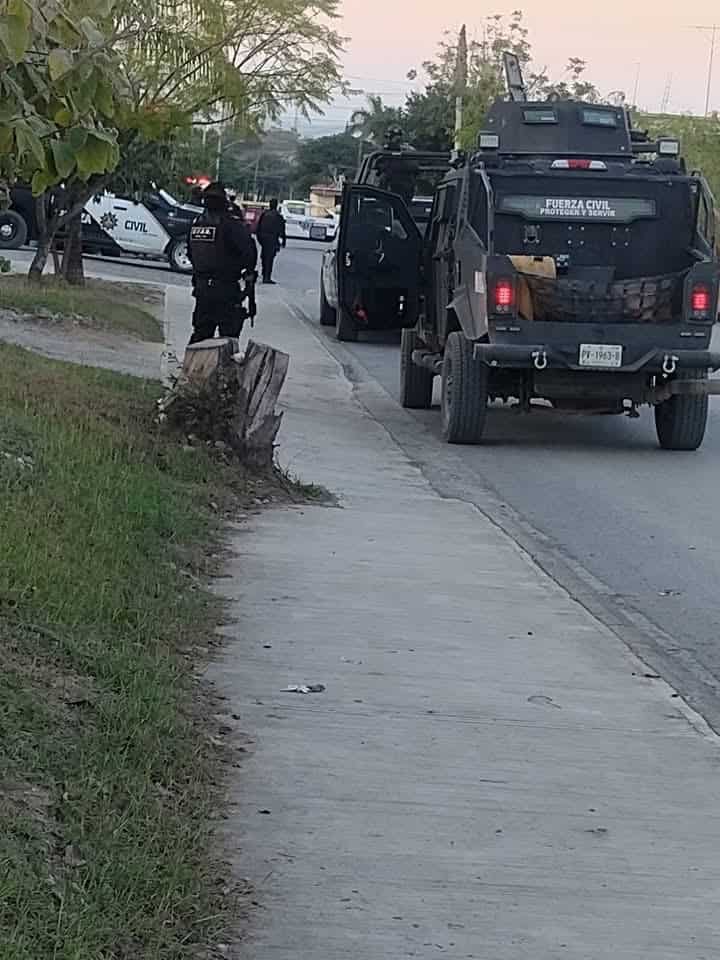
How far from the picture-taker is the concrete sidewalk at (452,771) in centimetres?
450

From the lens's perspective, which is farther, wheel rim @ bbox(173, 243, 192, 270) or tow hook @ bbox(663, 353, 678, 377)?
wheel rim @ bbox(173, 243, 192, 270)

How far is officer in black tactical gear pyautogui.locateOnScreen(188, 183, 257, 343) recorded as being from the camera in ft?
46.9

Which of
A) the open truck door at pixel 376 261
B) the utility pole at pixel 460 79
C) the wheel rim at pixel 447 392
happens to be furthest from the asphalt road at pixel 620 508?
the utility pole at pixel 460 79

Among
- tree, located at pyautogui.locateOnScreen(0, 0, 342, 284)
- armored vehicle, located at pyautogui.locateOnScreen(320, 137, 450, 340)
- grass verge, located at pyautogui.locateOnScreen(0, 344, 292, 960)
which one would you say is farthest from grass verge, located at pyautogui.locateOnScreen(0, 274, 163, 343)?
grass verge, located at pyautogui.locateOnScreen(0, 344, 292, 960)

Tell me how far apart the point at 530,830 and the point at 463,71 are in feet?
146

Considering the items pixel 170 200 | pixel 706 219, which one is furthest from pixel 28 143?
pixel 170 200

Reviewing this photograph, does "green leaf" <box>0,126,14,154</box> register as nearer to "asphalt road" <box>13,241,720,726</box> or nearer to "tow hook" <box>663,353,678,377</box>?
"asphalt road" <box>13,241,720,726</box>

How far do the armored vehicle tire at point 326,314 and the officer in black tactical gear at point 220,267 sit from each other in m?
11.5

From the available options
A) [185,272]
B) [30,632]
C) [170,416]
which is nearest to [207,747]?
[30,632]

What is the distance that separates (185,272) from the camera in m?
35.8

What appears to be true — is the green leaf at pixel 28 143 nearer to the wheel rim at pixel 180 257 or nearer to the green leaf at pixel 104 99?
the green leaf at pixel 104 99

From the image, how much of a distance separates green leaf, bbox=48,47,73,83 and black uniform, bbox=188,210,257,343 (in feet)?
32.7

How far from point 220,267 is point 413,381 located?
2.87 meters

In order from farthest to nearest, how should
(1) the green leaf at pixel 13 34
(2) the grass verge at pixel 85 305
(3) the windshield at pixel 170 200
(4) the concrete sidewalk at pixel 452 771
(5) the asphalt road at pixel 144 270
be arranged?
(3) the windshield at pixel 170 200
(5) the asphalt road at pixel 144 270
(2) the grass verge at pixel 85 305
(4) the concrete sidewalk at pixel 452 771
(1) the green leaf at pixel 13 34
